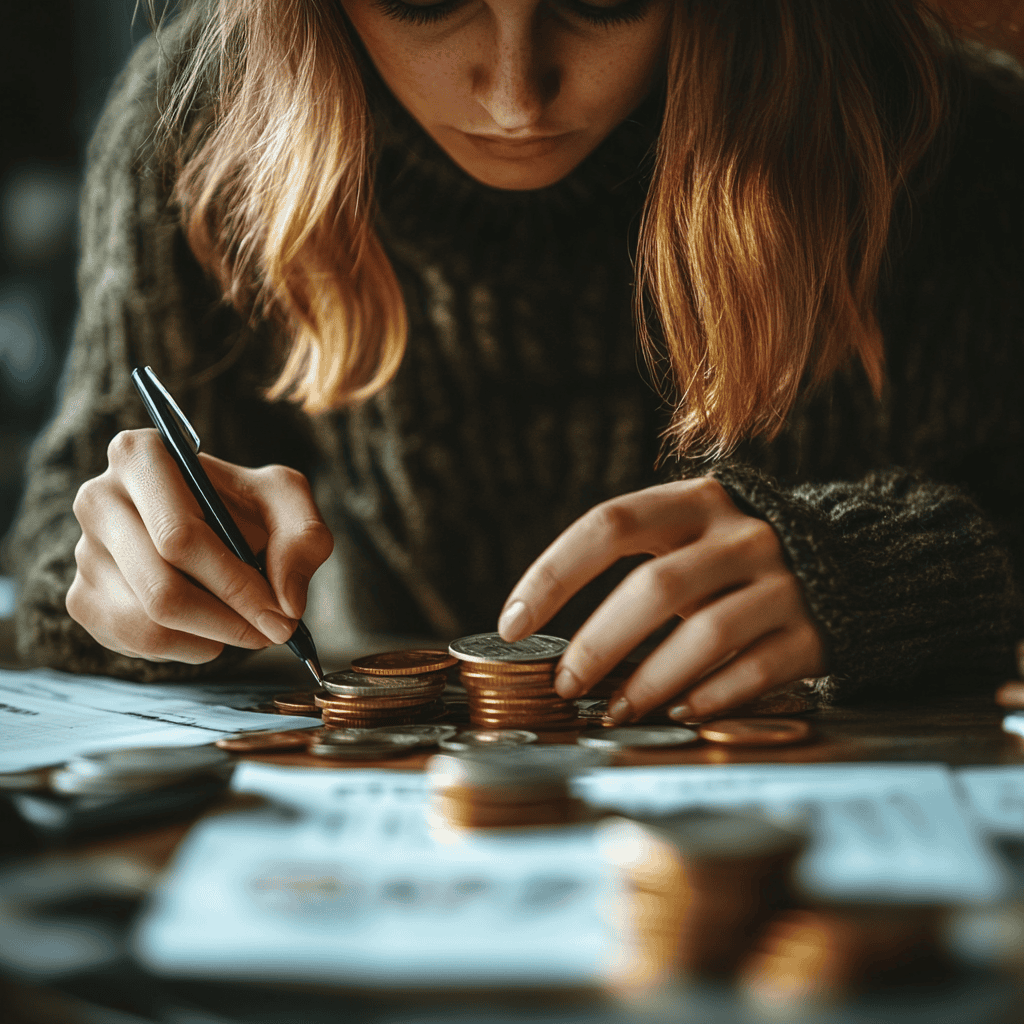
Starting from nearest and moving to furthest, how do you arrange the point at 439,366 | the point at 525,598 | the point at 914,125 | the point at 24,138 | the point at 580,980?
A: the point at 580,980 < the point at 525,598 < the point at 914,125 < the point at 439,366 < the point at 24,138

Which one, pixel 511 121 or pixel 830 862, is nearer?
pixel 830 862

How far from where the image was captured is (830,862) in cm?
37

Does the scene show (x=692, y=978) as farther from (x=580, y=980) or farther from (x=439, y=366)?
(x=439, y=366)

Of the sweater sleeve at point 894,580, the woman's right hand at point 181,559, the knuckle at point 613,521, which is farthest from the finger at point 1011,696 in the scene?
the woman's right hand at point 181,559

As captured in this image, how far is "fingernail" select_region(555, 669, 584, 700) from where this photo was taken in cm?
58

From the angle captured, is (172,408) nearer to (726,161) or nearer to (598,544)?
(598,544)

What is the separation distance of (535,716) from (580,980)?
0.32 m

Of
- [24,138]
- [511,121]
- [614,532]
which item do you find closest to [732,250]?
[511,121]

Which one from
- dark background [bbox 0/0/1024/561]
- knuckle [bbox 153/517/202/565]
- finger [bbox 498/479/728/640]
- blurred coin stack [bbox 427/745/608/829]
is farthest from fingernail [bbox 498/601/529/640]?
dark background [bbox 0/0/1024/561]

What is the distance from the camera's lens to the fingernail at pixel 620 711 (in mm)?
595

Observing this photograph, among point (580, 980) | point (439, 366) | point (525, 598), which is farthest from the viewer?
point (439, 366)

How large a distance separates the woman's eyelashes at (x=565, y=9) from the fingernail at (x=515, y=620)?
469mm

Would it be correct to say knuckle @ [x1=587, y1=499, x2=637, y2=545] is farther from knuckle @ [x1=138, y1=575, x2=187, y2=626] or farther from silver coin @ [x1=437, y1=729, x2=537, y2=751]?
knuckle @ [x1=138, y1=575, x2=187, y2=626]

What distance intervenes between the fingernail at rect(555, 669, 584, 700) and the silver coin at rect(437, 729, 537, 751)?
0.03 metres
